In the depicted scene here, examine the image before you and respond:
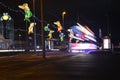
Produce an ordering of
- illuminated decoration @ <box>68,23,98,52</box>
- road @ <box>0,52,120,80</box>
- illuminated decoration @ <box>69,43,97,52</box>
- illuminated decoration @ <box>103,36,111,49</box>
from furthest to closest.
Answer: illuminated decoration @ <box>68,23,98,52</box>, illuminated decoration @ <box>69,43,97,52</box>, illuminated decoration @ <box>103,36,111,49</box>, road @ <box>0,52,120,80</box>

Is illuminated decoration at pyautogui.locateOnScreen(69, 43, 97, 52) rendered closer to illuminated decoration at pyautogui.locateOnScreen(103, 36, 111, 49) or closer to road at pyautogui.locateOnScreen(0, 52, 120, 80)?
illuminated decoration at pyautogui.locateOnScreen(103, 36, 111, 49)

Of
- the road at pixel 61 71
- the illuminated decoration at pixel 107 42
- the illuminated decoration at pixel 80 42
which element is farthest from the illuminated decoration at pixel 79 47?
the road at pixel 61 71

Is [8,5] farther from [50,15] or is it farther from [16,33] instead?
[16,33]

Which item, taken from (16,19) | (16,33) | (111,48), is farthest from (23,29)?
(111,48)

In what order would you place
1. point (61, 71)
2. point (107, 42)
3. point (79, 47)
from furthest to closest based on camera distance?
point (79, 47), point (107, 42), point (61, 71)

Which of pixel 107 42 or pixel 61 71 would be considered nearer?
pixel 61 71

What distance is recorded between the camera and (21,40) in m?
136

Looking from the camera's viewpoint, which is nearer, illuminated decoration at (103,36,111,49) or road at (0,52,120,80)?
road at (0,52,120,80)

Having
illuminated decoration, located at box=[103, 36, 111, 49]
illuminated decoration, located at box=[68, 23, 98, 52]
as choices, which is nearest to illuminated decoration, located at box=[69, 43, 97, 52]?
illuminated decoration, located at box=[68, 23, 98, 52]

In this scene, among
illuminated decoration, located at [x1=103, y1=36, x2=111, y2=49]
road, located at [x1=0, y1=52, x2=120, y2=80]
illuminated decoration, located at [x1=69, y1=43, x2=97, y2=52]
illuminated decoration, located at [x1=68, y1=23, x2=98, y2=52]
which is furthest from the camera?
illuminated decoration, located at [x1=68, y1=23, x2=98, y2=52]

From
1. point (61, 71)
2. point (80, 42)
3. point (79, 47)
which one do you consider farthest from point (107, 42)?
point (61, 71)

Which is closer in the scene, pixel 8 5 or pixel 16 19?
pixel 8 5

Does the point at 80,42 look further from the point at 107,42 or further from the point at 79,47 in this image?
the point at 107,42

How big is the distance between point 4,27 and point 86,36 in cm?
3553
